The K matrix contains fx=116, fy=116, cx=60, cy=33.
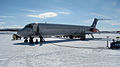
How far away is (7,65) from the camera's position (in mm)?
7133

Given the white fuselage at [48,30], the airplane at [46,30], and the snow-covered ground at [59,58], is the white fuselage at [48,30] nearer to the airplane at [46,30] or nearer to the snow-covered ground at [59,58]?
the airplane at [46,30]

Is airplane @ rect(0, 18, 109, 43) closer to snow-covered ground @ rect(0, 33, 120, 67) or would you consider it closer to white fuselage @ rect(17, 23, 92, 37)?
white fuselage @ rect(17, 23, 92, 37)

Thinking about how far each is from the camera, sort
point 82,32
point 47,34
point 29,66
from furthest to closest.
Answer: point 82,32, point 47,34, point 29,66

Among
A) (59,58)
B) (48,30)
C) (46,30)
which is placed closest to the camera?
(59,58)

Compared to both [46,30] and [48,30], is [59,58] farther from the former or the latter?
[48,30]

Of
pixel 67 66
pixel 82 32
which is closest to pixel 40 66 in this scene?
pixel 67 66

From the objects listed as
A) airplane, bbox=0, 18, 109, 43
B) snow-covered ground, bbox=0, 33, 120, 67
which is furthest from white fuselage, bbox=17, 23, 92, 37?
snow-covered ground, bbox=0, 33, 120, 67

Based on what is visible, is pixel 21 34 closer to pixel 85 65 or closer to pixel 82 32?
pixel 85 65

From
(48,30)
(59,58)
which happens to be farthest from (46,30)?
(59,58)

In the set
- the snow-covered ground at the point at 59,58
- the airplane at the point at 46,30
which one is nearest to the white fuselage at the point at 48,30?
the airplane at the point at 46,30

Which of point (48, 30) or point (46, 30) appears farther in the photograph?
point (48, 30)

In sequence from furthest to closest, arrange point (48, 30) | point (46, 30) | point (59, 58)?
1. point (48, 30)
2. point (46, 30)
3. point (59, 58)

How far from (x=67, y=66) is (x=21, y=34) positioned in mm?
16939

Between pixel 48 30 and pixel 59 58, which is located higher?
pixel 48 30
